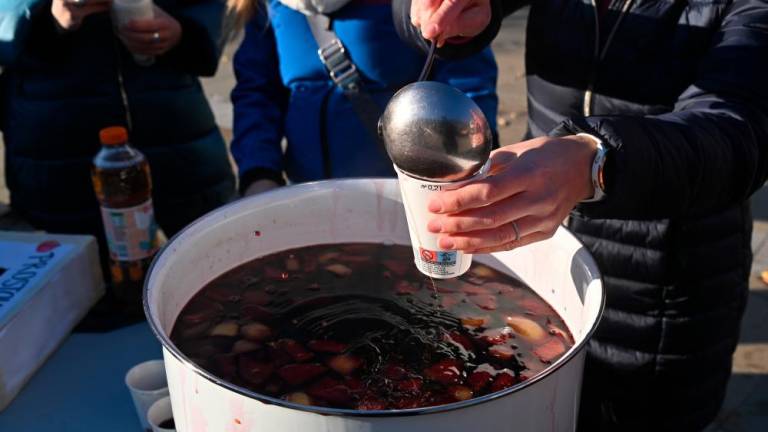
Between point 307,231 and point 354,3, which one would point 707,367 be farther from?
point 354,3

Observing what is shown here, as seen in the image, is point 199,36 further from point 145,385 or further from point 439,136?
point 439,136

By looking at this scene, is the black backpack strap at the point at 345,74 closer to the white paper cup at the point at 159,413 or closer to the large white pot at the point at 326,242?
the large white pot at the point at 326,242

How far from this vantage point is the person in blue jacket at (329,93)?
1739 millimetres

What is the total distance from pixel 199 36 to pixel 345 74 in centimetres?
63

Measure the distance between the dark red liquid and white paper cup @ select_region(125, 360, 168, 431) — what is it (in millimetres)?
184

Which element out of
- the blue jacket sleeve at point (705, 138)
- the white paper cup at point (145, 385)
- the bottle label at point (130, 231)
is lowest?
the white paper cup at point (145, 385)

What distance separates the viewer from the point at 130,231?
1.59m

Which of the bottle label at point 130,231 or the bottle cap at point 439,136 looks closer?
the bottle cap at point 439,136

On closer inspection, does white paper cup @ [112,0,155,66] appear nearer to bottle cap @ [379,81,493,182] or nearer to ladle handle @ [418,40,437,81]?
ladle handle @ [418,40,437,81]

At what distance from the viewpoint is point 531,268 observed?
4.09 ft

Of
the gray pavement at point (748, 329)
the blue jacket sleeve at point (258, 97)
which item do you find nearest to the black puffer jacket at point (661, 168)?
the blue jacket sleeve at point (258, 97)

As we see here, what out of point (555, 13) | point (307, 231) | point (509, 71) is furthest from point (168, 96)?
point (509, 71)

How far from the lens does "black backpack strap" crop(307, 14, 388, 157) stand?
1.71m

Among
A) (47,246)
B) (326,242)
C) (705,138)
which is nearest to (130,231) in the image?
(47,246)
